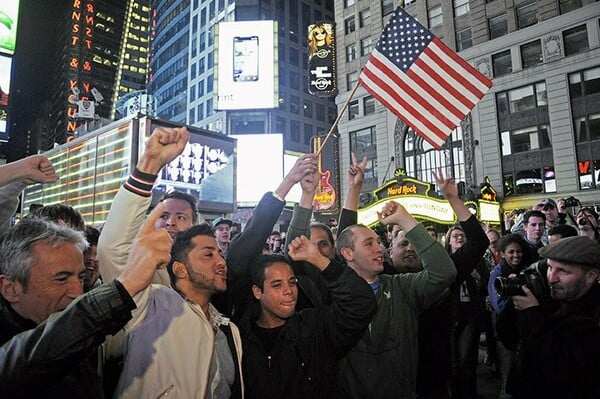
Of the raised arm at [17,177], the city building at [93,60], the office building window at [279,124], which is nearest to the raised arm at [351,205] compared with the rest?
the raised arm at [17,177]

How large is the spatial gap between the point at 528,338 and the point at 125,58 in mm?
146038

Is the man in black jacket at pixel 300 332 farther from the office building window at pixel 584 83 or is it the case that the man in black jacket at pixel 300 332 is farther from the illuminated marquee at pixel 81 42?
the illuminated marquee at pixel 81 42

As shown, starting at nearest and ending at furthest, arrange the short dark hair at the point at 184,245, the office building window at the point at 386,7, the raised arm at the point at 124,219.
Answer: the raised arm at the point at 124,219, the short dark hair at the point at 184,245, the office building window at the point at 386,7

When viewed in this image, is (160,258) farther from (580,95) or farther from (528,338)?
(580,95)

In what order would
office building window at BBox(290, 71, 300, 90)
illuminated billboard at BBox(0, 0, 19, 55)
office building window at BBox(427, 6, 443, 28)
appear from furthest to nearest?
office building window at BBox(290, 71, 300, 90), office building window at BBox(427, 6, 443, 28), illuminated billboard at BBox(0, 0, 19, 55)

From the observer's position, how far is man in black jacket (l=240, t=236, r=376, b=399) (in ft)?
9.38

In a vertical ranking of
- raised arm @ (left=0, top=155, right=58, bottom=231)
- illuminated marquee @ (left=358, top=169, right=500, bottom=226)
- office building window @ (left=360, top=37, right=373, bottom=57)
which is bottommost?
raised arm @ (left=0, top=155, right=58, bottom=231)

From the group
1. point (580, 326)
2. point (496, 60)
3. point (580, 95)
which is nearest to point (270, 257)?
point (580, 326)

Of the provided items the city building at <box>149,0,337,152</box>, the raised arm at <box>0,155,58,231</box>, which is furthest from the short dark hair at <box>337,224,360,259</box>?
the city building at <box>149,0,337,152</box>

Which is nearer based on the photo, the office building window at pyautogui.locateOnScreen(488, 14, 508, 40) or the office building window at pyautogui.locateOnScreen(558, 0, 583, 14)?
the office building window at pyautogui.locateOnScreen(558, 0, 583, 14)

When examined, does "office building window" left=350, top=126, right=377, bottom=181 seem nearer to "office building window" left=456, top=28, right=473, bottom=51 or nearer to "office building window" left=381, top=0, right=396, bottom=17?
"office building window" left=456, top=28, right=473, bottom=51

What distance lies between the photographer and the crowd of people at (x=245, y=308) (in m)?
1.73

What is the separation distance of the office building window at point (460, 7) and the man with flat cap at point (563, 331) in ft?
110

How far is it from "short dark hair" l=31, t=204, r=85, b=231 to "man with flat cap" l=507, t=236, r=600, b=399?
3726 millimetres
